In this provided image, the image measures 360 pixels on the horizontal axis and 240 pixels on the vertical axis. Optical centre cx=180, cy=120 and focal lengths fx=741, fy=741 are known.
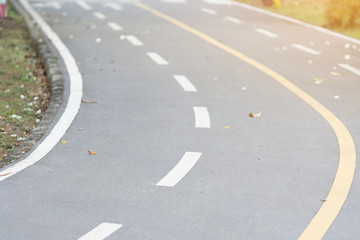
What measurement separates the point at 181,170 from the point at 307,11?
16.9 metres

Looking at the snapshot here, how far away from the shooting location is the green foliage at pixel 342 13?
18516 millimetres

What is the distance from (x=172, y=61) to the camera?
13.4 metres

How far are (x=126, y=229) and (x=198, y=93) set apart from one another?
17.2 feet

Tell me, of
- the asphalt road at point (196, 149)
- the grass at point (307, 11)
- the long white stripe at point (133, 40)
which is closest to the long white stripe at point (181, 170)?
the asphalt road at point (196, 149)

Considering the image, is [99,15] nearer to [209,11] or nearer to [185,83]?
[209,11]

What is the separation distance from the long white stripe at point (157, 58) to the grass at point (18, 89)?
6.74 ft

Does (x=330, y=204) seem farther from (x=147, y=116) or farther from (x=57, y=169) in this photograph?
(x=147, y=116)

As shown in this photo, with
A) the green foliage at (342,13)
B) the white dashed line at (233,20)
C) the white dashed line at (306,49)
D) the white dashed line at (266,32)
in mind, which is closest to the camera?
the white dashed line at (306,49)

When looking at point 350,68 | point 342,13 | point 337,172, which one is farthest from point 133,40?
point 337,172

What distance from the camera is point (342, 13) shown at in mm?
18672

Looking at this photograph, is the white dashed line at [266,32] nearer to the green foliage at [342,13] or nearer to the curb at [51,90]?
the green foliage at [342,13]

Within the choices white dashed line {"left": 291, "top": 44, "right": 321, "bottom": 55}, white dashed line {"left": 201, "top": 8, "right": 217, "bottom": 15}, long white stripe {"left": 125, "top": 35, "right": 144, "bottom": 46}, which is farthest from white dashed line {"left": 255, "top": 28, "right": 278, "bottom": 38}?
white dashed line {"left": 201, "top": 8, "right": 217, "bottom": 15}

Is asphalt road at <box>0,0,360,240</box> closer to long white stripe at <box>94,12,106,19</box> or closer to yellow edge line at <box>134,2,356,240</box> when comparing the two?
yellow edge line at <box>134,2,356,240</box>

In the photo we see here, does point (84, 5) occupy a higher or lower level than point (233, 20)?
lower
